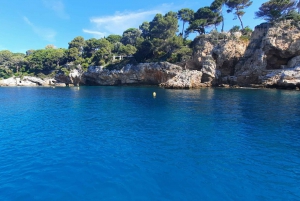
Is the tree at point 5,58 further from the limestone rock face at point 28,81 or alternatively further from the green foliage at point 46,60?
the limestone rock face at point 28,81

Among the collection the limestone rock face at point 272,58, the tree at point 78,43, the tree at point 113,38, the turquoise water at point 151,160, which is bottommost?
the turquoise water at point 151,160

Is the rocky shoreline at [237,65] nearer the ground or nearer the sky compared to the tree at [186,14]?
nearer the ground

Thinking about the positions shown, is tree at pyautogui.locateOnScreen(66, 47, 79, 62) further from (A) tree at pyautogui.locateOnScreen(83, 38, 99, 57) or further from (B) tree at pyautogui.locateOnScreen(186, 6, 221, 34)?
(B) tree at pyautogui.locateOnScreen(186, 6, 221, 34)

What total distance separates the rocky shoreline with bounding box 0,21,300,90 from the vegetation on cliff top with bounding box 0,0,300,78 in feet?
9.37

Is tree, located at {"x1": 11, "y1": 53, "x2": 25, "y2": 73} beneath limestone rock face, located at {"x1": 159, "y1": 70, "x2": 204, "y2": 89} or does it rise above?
above

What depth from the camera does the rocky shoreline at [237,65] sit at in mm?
44812

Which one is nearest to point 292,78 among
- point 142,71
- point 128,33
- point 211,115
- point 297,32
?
point 297,32

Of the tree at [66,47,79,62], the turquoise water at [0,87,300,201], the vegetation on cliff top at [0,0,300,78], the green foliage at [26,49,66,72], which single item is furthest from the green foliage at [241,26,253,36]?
the green foliage at [26,49,66,72]

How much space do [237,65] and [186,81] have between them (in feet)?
50.7

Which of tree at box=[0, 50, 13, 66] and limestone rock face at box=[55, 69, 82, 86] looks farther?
tree at box=[0, 50, 13, 66]

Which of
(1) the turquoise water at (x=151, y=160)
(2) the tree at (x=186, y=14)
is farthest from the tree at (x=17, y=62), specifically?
(1) the turquoise water at (x=151, y=160)

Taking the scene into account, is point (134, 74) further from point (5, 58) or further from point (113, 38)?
point (5, 58)

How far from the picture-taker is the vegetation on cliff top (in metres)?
53.2

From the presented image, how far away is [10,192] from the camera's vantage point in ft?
23.9
